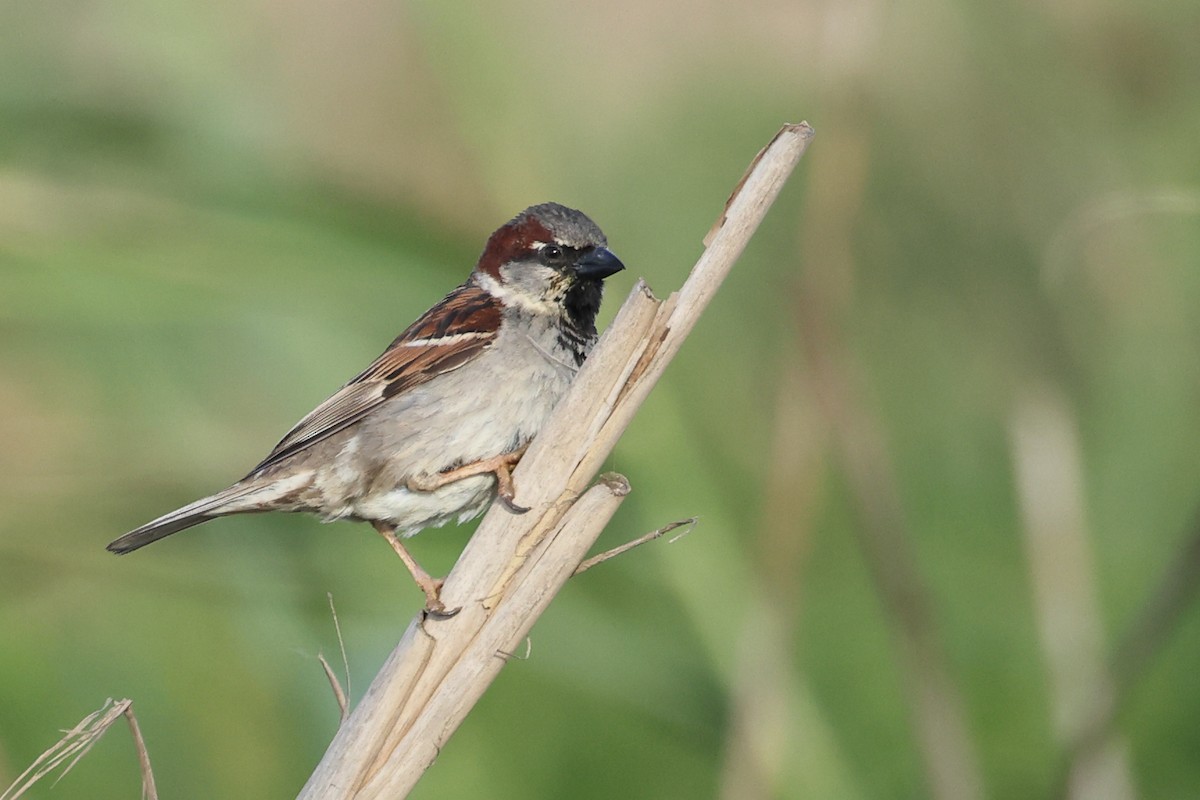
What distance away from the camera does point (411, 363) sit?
2766 mm

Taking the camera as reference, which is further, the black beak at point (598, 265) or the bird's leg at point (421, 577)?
the black beak at point (598, 265)

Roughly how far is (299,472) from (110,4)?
1350mm

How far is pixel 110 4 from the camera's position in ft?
10.4

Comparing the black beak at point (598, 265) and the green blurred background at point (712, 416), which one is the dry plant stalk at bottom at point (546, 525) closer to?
the green blurred background at point (712, 416)

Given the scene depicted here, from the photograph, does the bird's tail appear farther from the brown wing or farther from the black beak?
the black beak

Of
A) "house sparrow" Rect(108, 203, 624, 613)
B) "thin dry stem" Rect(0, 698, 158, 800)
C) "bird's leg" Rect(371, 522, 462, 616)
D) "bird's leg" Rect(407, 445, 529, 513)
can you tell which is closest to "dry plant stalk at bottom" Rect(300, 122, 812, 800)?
"bird's leg" Rect(371, 522, 462, 616)

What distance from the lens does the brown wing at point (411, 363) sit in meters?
2.70

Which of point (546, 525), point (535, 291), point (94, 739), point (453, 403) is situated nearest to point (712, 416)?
point (535, 291)

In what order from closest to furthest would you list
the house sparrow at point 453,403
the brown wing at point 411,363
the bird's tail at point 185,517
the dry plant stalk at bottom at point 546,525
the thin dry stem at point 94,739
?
the thin dry stem at point 94,739 < the dry plant stalk at bottom at point 546,525 < the bird's tail at point 185,517 < the house sparrow at point 453,403 < the brown wing at point 411,363

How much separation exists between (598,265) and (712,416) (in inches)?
24.9

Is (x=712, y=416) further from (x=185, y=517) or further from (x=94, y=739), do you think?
(x=94, y=739)

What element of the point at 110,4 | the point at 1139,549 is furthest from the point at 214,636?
the point at 1139,549

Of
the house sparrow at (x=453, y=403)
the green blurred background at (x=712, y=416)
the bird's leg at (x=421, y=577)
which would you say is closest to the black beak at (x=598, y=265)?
the house sparrow at (x=453, y=403)

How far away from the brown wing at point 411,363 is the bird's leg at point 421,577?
232 millimetres
